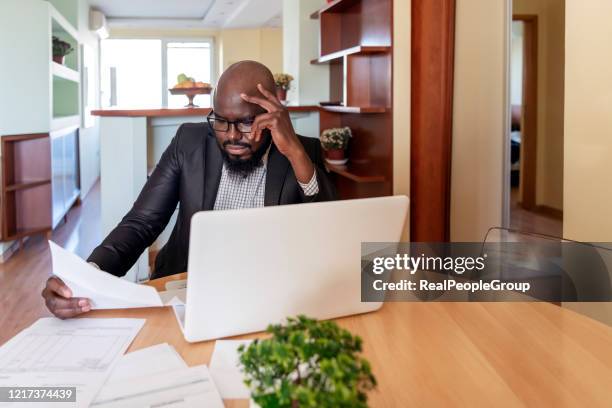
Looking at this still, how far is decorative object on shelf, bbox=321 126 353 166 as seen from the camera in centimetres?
420

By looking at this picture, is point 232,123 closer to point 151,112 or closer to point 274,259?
point 274,259

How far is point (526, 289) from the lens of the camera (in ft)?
Answer: 5.29

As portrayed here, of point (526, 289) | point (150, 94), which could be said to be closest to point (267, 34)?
point (150, 94)

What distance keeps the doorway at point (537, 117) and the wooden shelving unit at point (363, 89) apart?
721 millimetres

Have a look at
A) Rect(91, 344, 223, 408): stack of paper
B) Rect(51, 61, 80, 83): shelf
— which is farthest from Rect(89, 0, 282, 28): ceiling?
Rect(91, 344, 223, 408): stack of paper

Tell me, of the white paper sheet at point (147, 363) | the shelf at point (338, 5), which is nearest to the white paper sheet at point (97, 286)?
the white paper sheet at point (147, 363)

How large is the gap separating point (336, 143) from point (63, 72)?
371 cm

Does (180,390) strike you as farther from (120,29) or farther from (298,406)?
(120,29)

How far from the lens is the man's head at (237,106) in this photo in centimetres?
185

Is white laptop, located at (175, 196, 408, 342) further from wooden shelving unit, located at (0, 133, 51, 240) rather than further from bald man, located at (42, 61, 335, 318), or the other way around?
wooden shelving unit, located at (0, 133, 51, 240)

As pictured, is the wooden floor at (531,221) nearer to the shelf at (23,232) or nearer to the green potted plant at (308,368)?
the green potted plant at (308,368)

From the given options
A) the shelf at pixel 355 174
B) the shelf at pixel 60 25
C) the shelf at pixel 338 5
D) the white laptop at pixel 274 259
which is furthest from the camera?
the shelf at pixel 60 25

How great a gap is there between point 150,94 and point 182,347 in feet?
46.0

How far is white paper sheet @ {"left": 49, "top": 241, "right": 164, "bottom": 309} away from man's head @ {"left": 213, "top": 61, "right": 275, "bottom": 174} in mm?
651
